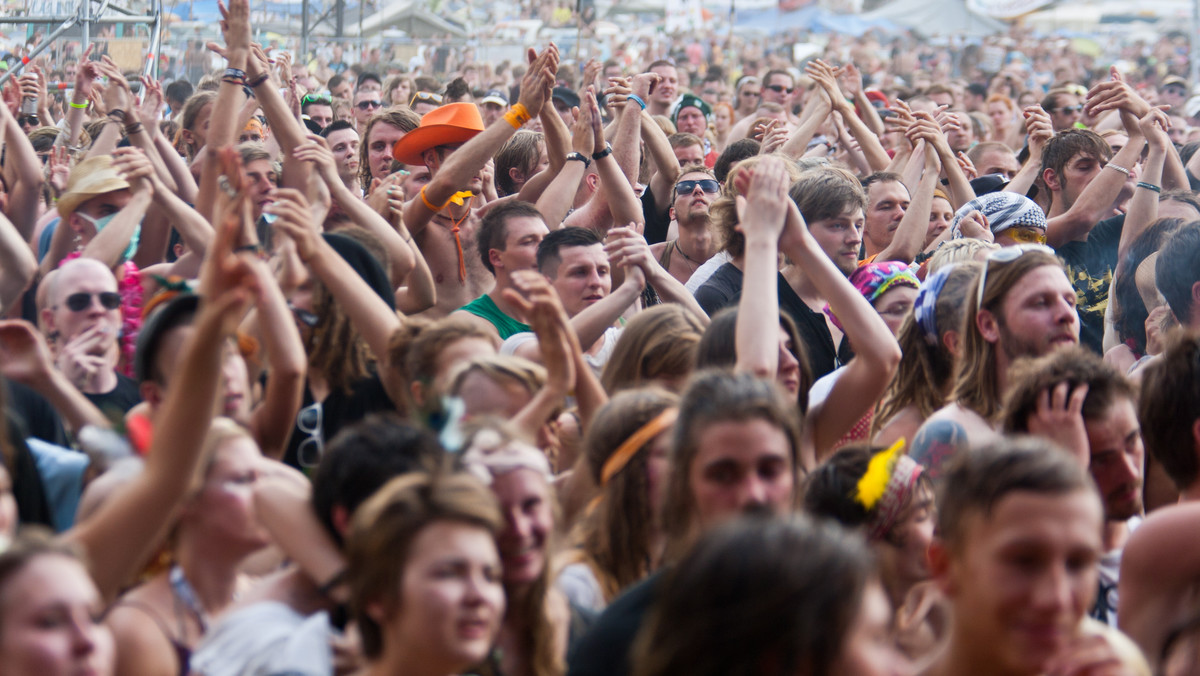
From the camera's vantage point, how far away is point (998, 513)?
2254 millimetres

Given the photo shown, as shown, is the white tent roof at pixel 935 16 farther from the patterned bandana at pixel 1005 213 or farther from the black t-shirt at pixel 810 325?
the black t-shirt at pixel 810 325

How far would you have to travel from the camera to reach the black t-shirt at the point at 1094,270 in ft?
19.0

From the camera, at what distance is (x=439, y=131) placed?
6.38 m

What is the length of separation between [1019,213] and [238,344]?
363cm

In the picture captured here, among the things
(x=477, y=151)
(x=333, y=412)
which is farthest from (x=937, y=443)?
(x=477, y=151)

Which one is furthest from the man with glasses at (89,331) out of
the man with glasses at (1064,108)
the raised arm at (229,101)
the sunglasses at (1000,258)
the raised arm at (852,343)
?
the man with glasses at (1064,108)

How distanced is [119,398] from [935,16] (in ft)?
77.6

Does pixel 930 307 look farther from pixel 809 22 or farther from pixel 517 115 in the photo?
pixel 809 22

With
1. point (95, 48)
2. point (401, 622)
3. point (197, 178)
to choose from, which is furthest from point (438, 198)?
point (95, 48)

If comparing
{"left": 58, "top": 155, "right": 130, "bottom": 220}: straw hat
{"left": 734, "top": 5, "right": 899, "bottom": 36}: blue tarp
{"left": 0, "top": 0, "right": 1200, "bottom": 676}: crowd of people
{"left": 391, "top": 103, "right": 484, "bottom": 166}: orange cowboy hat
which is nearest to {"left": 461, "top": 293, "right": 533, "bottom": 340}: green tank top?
{"left": 0, "top": 0, "right": 1200, "bottom": 676}: crowd of people

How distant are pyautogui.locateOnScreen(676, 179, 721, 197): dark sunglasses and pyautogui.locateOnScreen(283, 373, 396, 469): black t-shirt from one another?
2666 mm

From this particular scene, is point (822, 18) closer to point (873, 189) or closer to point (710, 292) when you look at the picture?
point (873, 189)

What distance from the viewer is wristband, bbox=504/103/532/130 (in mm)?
5703

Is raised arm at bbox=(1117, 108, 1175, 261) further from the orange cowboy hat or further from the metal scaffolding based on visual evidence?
the metal scaffolding
